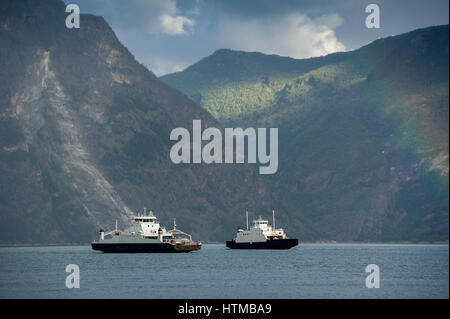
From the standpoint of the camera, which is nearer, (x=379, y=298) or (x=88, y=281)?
(x=379, y=298)

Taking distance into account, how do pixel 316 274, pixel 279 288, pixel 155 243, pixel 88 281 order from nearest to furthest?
pixel 279 288 → pixel 88 281 → pixel 316 274 → pixel 155 243

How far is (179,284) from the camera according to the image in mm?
101812
